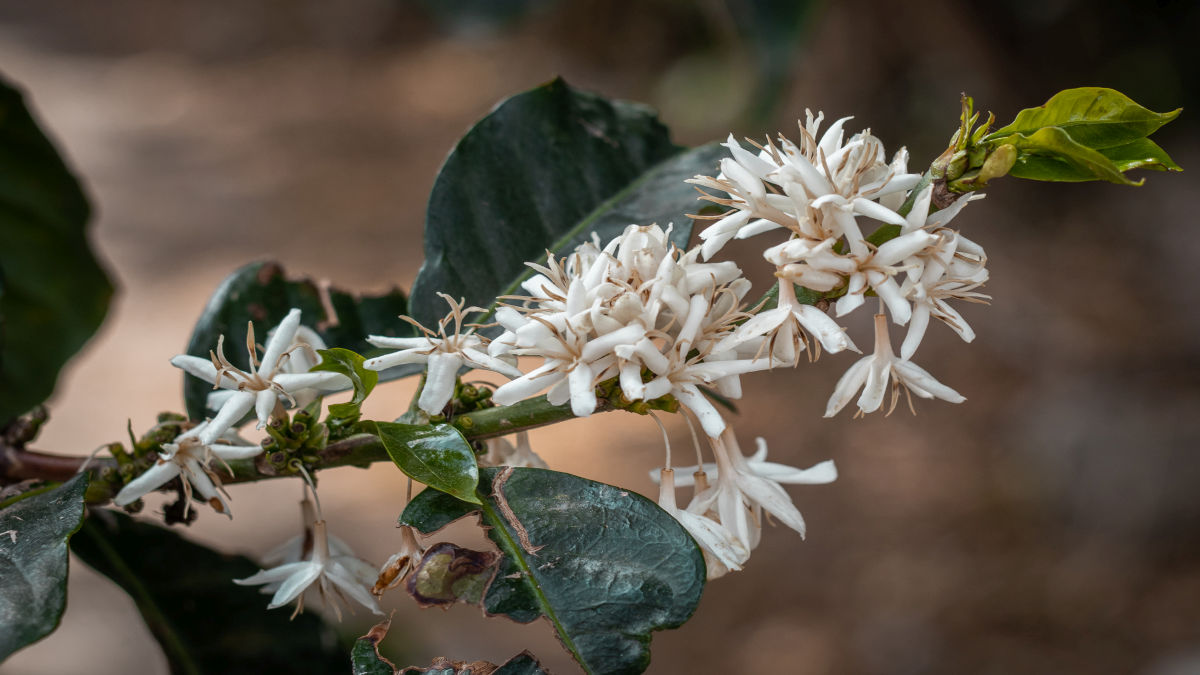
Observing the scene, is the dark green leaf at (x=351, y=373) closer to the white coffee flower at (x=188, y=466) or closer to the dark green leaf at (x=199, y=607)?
the white coffee flower at (x=188, y=466)

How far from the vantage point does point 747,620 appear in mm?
2242

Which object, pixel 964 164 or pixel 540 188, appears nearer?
pixel 964 164

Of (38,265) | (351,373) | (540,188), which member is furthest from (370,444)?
(38,265)

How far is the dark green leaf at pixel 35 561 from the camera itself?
0.41 meters

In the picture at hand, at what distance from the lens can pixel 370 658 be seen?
1.47 ft

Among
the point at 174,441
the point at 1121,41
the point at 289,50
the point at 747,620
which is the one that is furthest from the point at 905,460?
the point at 289,50

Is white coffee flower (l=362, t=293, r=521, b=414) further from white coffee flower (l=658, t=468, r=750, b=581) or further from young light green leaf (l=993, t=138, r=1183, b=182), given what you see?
young light green leaf (l=993, t=138, r=1183, b=182)

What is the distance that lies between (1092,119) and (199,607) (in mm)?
746

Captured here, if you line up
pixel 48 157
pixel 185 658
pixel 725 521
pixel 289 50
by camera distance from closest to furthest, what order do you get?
pixel 725 521
pixel 185 658
pixel 48 157
pixel 289 50

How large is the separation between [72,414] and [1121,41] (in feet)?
12.0

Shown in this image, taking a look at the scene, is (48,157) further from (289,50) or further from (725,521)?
(289,50)

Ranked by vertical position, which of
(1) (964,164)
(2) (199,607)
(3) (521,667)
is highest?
(1) (964,164)

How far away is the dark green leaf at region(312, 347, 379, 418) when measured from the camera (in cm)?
48

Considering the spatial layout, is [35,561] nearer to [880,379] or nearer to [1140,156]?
[880,379]
